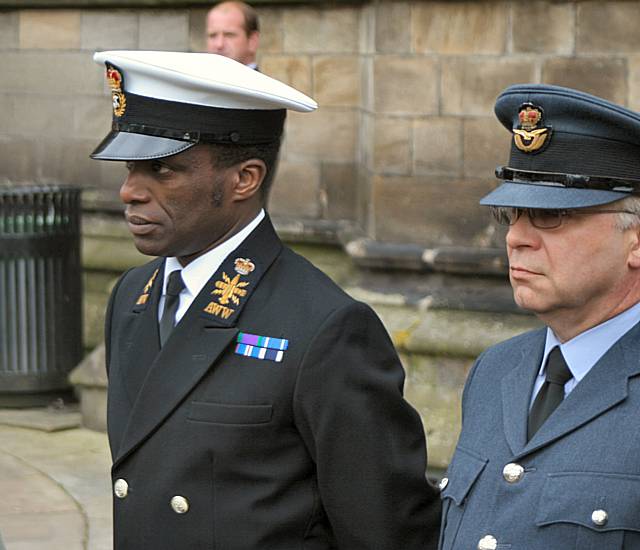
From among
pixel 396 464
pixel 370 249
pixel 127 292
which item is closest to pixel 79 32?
pixel 370 249

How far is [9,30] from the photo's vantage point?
9.56m

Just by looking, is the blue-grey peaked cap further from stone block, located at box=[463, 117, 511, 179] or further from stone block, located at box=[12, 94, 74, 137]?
stone block, located at box=[12, 94, 74, 137]

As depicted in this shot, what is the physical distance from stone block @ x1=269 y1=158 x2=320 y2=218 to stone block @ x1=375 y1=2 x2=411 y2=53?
46.1 inches

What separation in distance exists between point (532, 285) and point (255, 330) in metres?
0.74

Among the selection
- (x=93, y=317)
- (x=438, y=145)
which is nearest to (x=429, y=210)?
(x=438, y=145)

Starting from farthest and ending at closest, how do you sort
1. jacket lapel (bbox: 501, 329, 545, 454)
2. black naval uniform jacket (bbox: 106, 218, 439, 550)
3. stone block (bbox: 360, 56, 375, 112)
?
stone block (bbox: 360, 56, 375, 112) < black naval uniform jacket (bbox: 106, 218, 439, 550) < jacket lapel (bbox: 501, 329, 545, 454)

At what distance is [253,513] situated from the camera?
10.0ft

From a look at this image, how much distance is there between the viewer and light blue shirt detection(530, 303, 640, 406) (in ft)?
8.94

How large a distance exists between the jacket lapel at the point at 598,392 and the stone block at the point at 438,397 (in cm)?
409

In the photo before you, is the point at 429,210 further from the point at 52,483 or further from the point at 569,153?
the point at 569,153

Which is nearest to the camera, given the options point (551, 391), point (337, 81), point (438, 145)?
point (551, 391)

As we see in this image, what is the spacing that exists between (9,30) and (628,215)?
7.46 m

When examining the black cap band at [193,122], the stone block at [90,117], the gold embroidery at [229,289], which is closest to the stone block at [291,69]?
the stone block at [90,117]

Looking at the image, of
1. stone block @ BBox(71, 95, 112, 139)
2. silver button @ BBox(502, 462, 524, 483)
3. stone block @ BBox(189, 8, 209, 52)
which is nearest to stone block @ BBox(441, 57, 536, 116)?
stone block @ BBox(189, 8, 209, 52)
